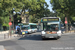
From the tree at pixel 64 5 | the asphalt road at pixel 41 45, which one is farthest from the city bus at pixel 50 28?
the tree at pixel 64 5

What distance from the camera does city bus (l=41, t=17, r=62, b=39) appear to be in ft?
59.8

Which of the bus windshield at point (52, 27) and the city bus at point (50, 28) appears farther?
the bus windshield at point (52, 27)

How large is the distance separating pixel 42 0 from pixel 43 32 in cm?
3009

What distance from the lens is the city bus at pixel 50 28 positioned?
59.8 feet

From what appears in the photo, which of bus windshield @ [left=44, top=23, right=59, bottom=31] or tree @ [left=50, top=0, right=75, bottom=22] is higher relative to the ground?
tree @ [left=50, top=0, right=75, bottom=22]

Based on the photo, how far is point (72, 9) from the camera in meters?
36.3

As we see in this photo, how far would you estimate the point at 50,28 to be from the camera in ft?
60.5

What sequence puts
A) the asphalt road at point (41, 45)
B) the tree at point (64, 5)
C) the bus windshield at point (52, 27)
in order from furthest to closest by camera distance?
the tree at point (64, 5)
the bus windshield at point (52, 27)
the asphalt road at point (41, 45)

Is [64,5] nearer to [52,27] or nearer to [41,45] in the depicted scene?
[52,27]

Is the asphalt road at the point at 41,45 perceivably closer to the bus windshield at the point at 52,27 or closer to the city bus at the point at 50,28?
the city bus at the point at 50,28

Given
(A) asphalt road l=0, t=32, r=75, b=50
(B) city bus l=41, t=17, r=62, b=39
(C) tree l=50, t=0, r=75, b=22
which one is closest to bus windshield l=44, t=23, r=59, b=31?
(B) city bus l=41, t=17, r=62, b=39

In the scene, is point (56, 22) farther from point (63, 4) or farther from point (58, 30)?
point (63, 4)

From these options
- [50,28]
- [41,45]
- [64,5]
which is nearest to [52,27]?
[50,28]

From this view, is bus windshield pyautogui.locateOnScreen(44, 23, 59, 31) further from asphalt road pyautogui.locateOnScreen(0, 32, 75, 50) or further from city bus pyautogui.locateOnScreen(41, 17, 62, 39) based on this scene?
asphalt road pyautogui.locateOnScreen(0, 32, 75, 50)
